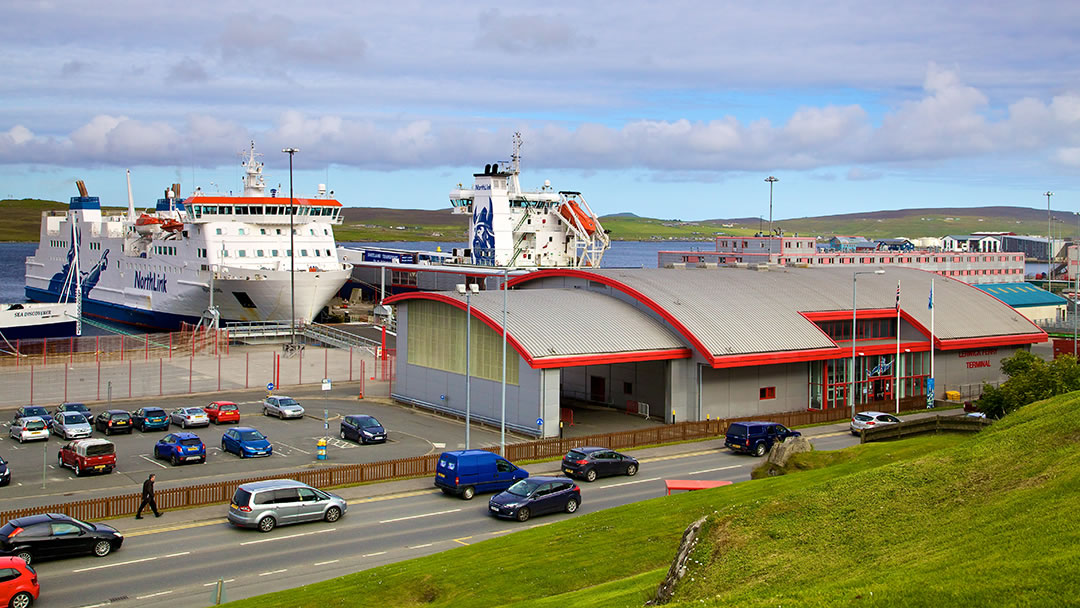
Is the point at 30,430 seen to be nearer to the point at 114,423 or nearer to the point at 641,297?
the point at 114,423

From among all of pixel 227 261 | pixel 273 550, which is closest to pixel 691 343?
pixel 273 550

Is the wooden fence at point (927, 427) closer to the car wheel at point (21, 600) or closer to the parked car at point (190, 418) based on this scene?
the parked car at point (190, 418)

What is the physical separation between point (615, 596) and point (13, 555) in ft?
52.9

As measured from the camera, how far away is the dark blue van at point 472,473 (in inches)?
1312

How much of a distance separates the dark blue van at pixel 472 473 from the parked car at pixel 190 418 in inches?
636

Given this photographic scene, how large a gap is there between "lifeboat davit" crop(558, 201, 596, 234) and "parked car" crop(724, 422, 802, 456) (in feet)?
169

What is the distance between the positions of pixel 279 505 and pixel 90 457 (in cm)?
1089

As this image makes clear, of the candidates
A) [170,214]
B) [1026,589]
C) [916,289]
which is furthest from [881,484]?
[170,214]

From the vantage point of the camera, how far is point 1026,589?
1109cm

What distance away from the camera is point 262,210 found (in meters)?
86.3

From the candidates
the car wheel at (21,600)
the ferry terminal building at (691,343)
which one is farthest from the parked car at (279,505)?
the ferry terminal building at (691,343)

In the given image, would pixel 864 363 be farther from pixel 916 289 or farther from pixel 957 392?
Result: pixel 916 289

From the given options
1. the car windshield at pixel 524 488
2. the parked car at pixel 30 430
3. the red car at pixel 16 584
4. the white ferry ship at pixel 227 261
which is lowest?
the red car at pixel 16 584

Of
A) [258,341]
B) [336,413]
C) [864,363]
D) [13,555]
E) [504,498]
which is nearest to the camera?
[13,555]
